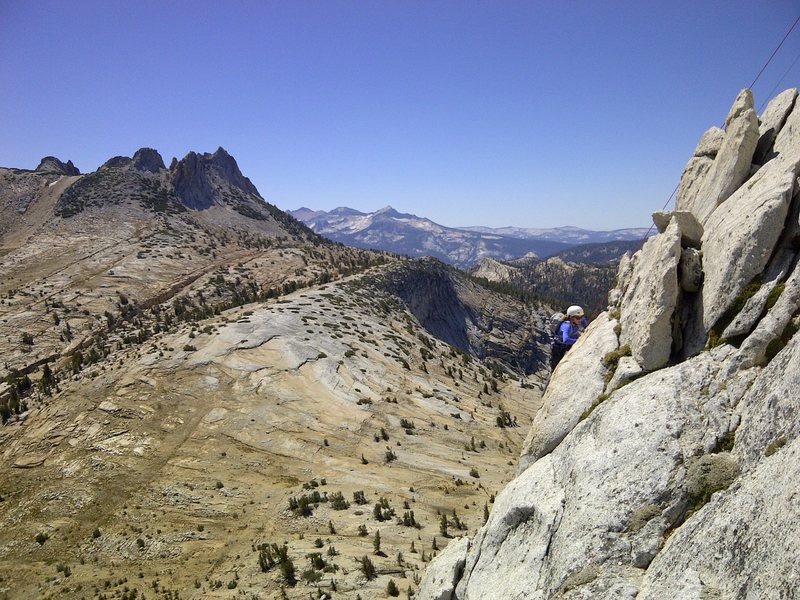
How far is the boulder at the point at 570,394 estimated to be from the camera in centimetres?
1119

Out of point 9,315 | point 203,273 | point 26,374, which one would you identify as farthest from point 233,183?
point 26,374

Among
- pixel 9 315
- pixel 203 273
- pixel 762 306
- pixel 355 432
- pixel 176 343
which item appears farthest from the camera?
pixel 203 273

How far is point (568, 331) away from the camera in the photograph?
16500 millimetres

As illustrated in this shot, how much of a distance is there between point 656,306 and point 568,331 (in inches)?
267

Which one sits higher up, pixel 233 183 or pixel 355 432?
pixel 233 183

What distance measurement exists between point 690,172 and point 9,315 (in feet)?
212

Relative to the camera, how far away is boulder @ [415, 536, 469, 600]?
11.4m

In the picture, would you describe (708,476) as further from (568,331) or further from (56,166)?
(56,166)

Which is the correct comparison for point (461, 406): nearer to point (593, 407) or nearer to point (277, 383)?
point (277, 383)

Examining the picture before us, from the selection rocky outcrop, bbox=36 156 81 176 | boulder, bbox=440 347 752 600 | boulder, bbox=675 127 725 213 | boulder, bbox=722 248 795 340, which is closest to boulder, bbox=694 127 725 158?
boulder, bbox=675 127 725 213

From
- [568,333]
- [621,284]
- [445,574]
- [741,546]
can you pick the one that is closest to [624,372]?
[741,546]

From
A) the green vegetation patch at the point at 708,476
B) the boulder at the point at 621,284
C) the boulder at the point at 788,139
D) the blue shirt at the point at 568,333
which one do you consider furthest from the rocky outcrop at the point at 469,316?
the green vegetation patch at the point at 708,476

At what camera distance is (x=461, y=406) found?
34.3 meters

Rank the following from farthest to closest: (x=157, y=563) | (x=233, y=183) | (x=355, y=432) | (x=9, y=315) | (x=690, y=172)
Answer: (x=233, y=183)
(x=9, y=315)
(x=355, y=432)
(x=157, y=563)
(x=690, y=172)
